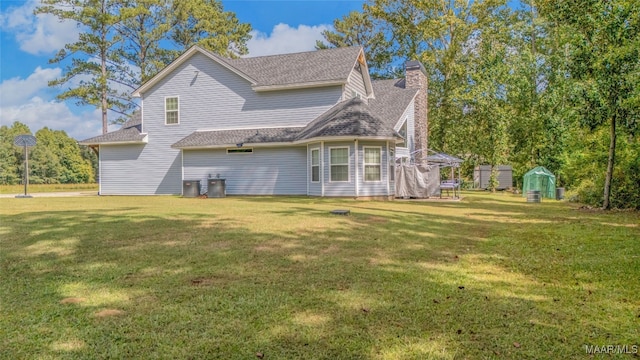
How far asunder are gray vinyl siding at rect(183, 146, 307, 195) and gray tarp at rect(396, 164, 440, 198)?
444 centimetres

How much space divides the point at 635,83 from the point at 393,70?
2626 centimetres

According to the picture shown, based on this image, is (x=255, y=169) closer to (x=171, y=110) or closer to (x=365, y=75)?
(x=171, y=110)

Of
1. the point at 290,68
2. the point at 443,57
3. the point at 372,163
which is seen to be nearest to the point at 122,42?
the point at 290,68

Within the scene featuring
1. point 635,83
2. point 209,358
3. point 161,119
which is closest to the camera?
point 209,358

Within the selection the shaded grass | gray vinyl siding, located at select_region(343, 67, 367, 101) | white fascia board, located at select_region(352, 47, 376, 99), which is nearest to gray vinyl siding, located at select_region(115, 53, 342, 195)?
gray vinyl siding, located at select_region(343, 67, 367, 101)

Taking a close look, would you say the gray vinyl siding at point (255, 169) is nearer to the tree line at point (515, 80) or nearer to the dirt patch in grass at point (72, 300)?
the tree line at point (515, 80)

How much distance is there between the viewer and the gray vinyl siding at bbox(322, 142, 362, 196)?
16578 millimetres

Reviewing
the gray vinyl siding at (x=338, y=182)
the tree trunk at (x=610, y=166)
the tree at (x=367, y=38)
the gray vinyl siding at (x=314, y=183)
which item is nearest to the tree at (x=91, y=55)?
the tree at (x=367, y=38)

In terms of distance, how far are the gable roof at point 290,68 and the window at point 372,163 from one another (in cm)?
379

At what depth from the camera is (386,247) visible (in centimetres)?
603

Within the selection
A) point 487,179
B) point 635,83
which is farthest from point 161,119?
point 487,179

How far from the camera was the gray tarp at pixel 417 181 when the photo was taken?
57.1 ft

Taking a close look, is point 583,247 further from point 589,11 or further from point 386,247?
point 589,11

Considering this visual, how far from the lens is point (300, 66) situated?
808 inches
